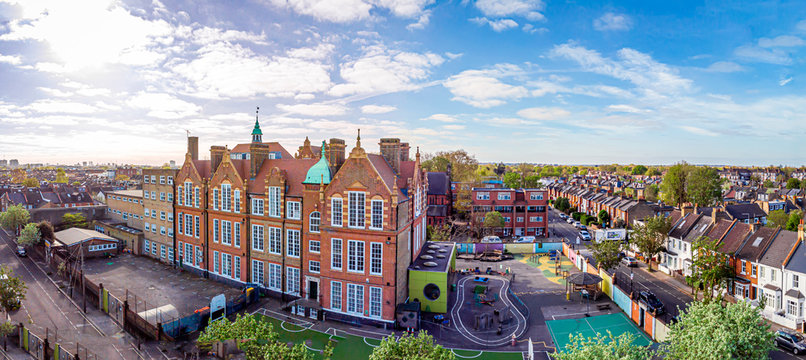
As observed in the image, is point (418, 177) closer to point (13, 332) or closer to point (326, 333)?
point (326, 333)

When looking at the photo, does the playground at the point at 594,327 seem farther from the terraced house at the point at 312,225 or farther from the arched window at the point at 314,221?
the arched window at the point at 314,221

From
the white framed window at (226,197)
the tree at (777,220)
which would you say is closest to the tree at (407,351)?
the white framed window at (226,197)

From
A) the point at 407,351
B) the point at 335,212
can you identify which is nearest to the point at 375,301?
the point at 335,212

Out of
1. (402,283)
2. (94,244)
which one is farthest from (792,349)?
(94,244)

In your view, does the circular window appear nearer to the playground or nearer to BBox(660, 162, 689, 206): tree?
the playground

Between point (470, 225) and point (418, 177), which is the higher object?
point (418, 177)

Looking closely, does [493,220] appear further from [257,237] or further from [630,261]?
[257,237]
